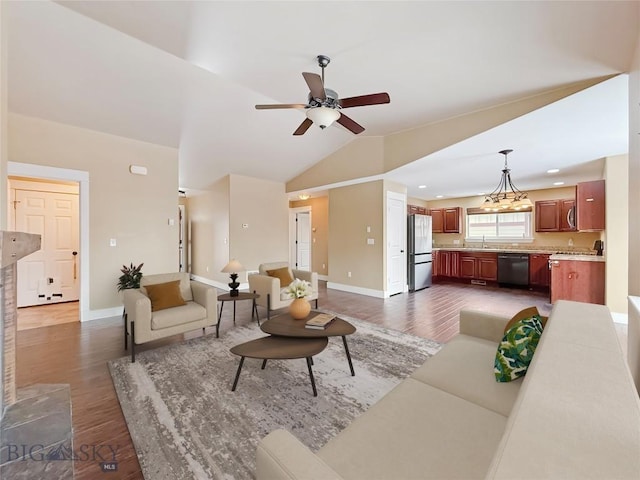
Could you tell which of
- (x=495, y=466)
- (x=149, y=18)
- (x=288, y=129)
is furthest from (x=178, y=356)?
(x=288, y=129)

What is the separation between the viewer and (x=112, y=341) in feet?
10.8

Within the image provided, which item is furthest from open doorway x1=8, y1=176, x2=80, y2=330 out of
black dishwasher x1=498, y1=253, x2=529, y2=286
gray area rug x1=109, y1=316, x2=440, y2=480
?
black dishwasher x1=498, y1=253, x2=529, y2=286

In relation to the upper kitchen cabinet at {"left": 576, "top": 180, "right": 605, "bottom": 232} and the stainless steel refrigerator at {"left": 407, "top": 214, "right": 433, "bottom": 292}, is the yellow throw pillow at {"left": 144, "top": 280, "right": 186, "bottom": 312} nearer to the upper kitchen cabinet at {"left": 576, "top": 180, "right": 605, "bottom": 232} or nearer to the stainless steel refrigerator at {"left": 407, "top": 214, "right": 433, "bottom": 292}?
the stainless steel refrigerator at {"left": 407, "top": 214, "right": 433, "bottom": 292}

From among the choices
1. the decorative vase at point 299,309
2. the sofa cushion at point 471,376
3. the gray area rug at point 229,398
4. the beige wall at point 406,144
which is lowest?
the gray area rug at point 229,398

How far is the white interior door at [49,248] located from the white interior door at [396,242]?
5803 millimetres

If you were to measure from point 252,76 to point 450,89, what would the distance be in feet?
7.59

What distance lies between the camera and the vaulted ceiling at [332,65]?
82.5 inches

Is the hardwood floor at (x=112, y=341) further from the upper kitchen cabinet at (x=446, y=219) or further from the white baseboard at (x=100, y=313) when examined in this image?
the upper kitchen cabinet at (x=446, y=219)

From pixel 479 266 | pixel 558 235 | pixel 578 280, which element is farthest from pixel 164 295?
pixel 558 235

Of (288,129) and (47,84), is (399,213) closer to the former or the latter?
(288,129)

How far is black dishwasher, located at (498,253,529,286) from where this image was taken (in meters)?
6.33

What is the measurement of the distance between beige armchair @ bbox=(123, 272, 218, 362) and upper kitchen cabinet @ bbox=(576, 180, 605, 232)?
5.66m

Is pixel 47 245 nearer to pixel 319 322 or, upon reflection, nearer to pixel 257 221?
pixel 257 221

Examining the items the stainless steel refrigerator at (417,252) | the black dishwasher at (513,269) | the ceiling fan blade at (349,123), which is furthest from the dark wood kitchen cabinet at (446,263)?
the ceiling fan blade at (349,123)
